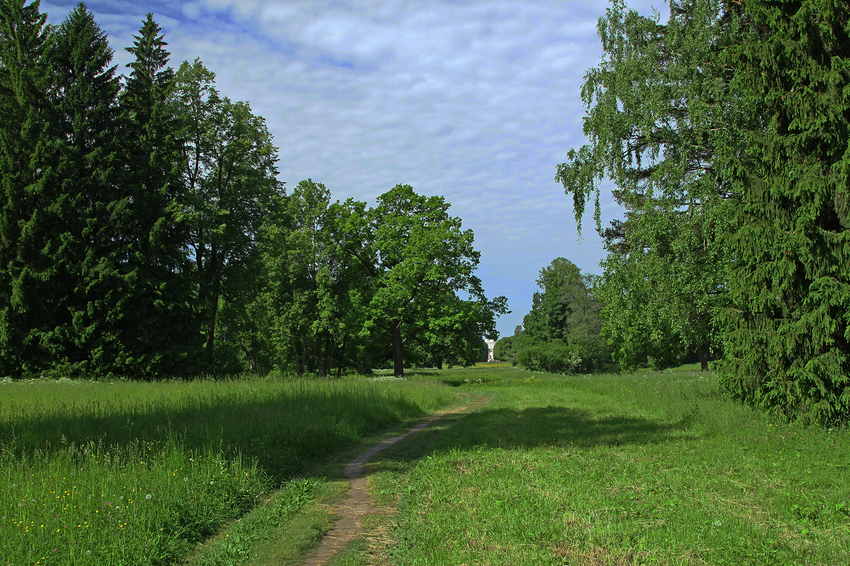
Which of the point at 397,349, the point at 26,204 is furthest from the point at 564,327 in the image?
the point at 26,204

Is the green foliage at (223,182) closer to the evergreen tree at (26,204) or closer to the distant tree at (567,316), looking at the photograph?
the evergreen tree at (26,204)

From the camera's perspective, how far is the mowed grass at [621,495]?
4898mm

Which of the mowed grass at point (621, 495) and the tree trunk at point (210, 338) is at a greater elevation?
the tree trunk at point (210, 338)

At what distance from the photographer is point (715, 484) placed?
23.1 ft

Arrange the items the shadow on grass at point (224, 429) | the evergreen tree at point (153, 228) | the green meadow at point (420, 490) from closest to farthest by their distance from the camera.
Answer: the green meadow at point (420, 490) < the shadow on grass at point (224, 429) < the evergreen tree at point (153, 228)

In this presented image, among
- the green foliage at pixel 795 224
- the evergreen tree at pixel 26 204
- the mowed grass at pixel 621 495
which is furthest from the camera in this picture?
the evergreen tree at pixel 26 204

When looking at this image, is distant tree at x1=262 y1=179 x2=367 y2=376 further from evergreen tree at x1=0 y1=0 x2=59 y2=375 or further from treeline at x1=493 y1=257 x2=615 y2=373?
treeline at x1=493 y1=257 x2=615 y2=373

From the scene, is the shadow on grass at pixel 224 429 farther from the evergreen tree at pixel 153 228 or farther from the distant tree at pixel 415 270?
the distant tree at pixel 415 270

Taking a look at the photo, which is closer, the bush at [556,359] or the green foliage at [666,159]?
the green foliage at [666,159]

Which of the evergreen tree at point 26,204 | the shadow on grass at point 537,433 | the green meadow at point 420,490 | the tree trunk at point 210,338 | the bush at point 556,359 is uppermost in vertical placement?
the evergreen tree at point 26,204

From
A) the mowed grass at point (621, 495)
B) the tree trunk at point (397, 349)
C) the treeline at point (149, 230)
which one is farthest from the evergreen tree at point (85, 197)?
the mowed grass at point (621, 495)

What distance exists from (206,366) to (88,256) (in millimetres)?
8250

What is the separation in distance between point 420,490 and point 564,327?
85.3 metres

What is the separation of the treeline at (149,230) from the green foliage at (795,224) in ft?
76.3
